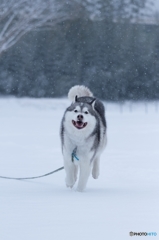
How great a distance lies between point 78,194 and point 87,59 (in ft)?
50.7

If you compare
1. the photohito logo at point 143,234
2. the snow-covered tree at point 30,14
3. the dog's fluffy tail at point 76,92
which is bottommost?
the photohito logo at point 143,234

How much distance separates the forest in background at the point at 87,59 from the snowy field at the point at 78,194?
8804 millimetres

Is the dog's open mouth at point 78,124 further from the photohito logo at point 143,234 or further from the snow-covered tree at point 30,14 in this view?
the snow-covered tree at point 30,14

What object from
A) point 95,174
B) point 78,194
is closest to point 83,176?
point 78,194

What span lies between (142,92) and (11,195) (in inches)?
593

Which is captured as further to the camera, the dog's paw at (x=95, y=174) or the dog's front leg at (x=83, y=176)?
the dog's paw at (x=95, y=174)

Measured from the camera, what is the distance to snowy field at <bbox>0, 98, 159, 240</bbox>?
2.94m

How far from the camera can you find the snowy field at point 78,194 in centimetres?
294

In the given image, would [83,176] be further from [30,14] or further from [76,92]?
[30,14]

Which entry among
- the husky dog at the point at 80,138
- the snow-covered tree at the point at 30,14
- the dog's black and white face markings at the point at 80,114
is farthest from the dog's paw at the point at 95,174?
the snow-covered tree at the point at 30,14

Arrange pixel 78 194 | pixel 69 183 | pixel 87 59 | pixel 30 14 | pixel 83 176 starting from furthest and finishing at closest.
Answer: pixel 87 59 → pixel 30 14 → pixel 69 183 → pixel 83 176 → pixel 78 194

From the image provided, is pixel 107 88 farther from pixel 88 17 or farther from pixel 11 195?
pixel 11 195

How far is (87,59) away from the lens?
19.5 metres

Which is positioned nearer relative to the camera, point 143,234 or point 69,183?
point 143,234
